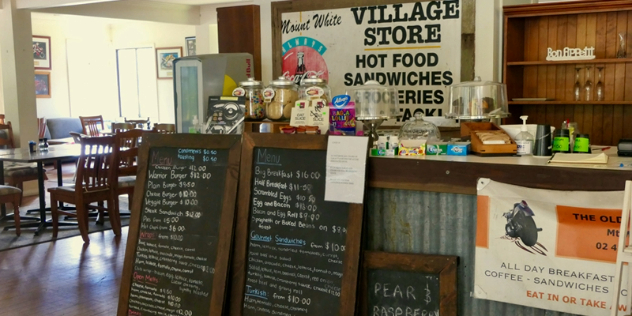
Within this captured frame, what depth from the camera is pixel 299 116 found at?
125 inches

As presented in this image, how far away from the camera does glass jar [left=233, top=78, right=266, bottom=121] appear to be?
356cm

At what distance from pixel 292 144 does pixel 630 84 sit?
3833 mm

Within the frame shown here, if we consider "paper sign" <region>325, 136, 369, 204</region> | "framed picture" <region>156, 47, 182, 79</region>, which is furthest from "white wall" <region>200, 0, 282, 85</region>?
"framed picture" <region>156, 47, 182, 79</region>

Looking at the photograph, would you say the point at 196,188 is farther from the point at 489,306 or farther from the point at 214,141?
the point at 489,306

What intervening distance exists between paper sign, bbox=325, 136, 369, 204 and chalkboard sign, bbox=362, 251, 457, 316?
285mm

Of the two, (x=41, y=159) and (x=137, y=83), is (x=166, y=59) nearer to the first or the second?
(x=137, y=83)

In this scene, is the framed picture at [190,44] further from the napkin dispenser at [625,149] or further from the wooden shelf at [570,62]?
the napkin dispenser at [625,149]

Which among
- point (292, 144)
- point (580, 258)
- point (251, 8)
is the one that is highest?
point (251, 8)

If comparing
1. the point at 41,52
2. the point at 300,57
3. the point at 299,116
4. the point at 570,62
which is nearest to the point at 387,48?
the point at 300,57

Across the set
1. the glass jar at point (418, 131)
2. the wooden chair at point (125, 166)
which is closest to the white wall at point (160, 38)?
the wooden chair at point (125, 166)

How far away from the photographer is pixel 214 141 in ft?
10.0

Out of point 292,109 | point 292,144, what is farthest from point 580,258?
point 292,109

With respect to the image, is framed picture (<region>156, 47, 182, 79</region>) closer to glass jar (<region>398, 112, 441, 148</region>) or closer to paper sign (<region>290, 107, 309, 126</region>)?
paper sign (<region>290, 107, 309, 126</region>)

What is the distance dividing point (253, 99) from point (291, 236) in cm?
106
